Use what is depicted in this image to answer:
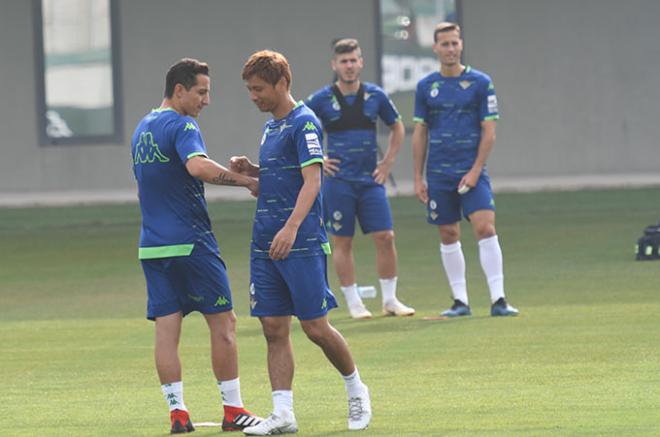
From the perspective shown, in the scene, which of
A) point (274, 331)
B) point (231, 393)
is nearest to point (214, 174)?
point (274, 331)

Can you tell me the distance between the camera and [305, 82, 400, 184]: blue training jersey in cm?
1269

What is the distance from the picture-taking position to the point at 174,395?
7.94 metres

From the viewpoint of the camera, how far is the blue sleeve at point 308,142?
759 centimetres

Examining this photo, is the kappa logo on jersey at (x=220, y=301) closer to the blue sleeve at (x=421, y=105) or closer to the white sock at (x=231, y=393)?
the white sock at (x=231, y=393)

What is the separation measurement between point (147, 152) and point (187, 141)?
25 centimetres

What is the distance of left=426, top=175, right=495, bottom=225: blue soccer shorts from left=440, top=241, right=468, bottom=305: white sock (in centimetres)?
23

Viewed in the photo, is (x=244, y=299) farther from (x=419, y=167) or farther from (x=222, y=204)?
(x=222, y=204)

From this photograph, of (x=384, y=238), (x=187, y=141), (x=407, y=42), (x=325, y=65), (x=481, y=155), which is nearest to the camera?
(x=187, y=141)

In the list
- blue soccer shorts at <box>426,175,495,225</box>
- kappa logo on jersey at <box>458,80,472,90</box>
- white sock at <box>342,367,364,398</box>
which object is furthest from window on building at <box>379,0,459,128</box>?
white sock at <box>342,367,364,398</box>

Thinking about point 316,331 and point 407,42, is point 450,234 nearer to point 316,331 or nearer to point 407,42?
point 316,331

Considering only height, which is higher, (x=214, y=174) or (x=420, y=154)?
(x=214, y=174)

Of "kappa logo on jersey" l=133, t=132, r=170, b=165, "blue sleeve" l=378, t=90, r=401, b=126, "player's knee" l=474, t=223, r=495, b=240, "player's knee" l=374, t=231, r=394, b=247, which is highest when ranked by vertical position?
"kappa logo on jersey" l=133, t=132, r=170, b=165

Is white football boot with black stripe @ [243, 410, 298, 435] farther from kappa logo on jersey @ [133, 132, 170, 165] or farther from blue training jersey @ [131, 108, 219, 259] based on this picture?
kappa logo on jersey @ [133, 132, 170, 165]

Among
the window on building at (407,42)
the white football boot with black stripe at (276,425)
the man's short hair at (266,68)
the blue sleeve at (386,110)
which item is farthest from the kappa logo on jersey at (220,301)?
the window on building at (407,42)
